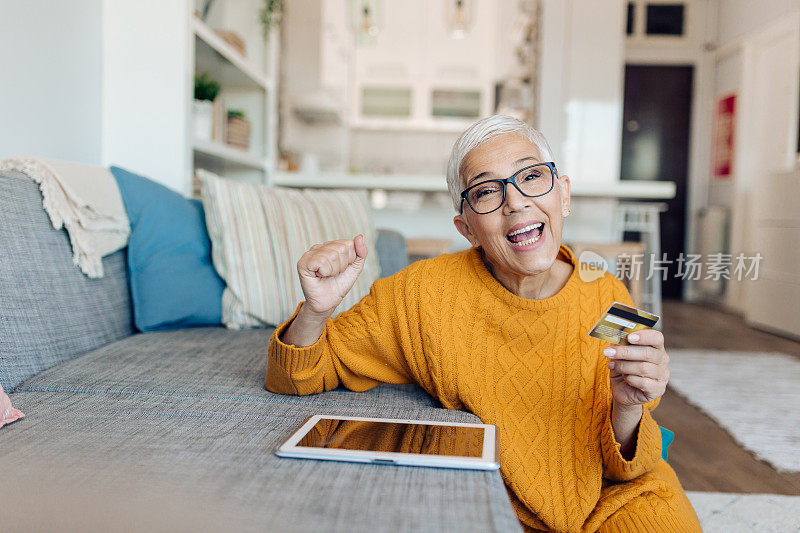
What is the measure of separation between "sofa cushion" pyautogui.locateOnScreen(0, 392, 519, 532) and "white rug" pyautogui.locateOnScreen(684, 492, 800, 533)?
1.11m

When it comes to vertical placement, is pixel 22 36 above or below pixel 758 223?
above

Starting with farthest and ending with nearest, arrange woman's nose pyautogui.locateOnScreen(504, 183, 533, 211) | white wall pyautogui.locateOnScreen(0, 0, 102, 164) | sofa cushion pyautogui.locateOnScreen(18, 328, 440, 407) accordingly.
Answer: white wall pyautogui.locateOnScreen(0, 0, 102, 164) → sofa cushion pyautogui.locateOnScreen(18, 328, 440, 407) → woman's nose pyautogui.locateOnScreen(504, 183, 533, 211)

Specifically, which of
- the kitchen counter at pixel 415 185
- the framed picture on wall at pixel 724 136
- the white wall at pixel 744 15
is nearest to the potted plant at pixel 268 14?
the kitchen counter at pixel 415 185

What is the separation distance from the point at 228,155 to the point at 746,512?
7.96 ft

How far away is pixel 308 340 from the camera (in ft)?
3.26

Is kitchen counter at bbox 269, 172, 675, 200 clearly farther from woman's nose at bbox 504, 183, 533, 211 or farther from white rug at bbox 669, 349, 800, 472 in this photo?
woman's nose at bbox 504, 183, 533, 211

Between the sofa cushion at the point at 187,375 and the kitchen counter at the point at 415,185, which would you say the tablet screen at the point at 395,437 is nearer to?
the sofa cushion at the point at 187,375

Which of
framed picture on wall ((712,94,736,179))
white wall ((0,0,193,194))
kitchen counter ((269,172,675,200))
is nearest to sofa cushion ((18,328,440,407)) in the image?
white wall ((0,0,193,194))

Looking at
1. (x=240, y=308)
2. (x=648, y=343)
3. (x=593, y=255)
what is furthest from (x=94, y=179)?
(x=648, y=343)

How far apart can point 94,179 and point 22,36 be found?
0.60m

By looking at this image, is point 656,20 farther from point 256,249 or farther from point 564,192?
point 564,192

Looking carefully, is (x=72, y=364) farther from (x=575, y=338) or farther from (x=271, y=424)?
(x=575, y=338)

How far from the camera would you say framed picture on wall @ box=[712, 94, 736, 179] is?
5.73 m

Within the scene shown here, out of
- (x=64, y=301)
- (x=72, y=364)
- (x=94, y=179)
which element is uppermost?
(x=94, y=179)
